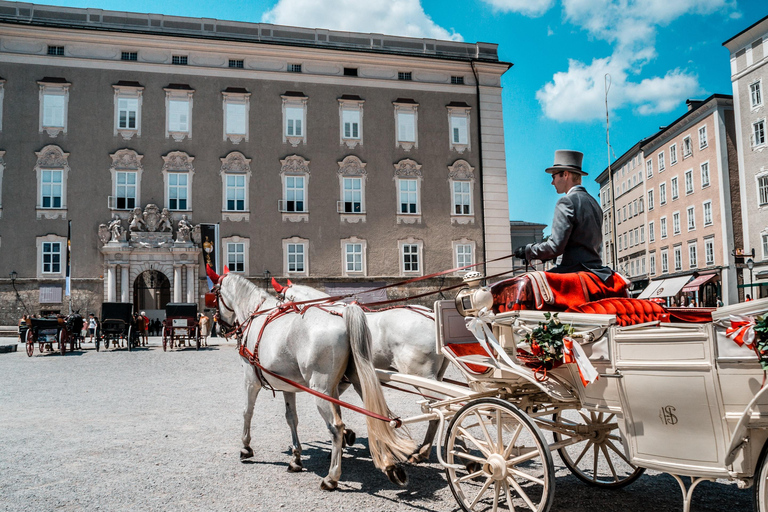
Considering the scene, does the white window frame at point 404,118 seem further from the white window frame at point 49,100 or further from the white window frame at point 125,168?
the white window frame at point 49,100

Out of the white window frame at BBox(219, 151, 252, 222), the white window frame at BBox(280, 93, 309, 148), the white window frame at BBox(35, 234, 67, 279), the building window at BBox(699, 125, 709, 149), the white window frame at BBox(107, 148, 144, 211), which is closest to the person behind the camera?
the white window frame at BBox(35, 234, 67, 279)

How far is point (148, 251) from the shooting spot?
97.7ft

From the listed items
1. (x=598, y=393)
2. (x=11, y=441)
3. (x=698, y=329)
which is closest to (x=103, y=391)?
(x=11, y=441)

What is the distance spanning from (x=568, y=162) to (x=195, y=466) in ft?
15.7

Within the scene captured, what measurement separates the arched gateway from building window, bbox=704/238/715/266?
3269 centimetres

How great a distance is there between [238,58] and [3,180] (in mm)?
13041

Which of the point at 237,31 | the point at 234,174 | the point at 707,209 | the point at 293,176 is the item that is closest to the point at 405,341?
the point at 293,176

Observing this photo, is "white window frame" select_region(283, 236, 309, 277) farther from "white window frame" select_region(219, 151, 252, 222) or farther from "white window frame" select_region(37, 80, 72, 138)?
"white window frame" select_region(37, 80, 72, 138)

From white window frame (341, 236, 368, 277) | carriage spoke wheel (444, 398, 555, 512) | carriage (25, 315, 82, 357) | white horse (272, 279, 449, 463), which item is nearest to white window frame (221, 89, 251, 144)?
white window frame (341, 236, 368, 277)

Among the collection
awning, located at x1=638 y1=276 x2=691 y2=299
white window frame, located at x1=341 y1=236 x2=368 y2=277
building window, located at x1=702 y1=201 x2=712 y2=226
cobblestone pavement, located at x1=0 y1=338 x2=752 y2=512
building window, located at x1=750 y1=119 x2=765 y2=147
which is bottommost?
cobblestone pavement, located at x1=0 y1=338 x2=752 y2=512

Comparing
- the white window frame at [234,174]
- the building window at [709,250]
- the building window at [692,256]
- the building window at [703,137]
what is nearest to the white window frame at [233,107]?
the white window frame at [234,174]

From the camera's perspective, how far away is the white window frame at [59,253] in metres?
29.3

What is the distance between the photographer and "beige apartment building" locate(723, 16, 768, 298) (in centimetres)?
3309

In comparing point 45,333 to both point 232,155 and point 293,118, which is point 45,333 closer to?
point 232,155
